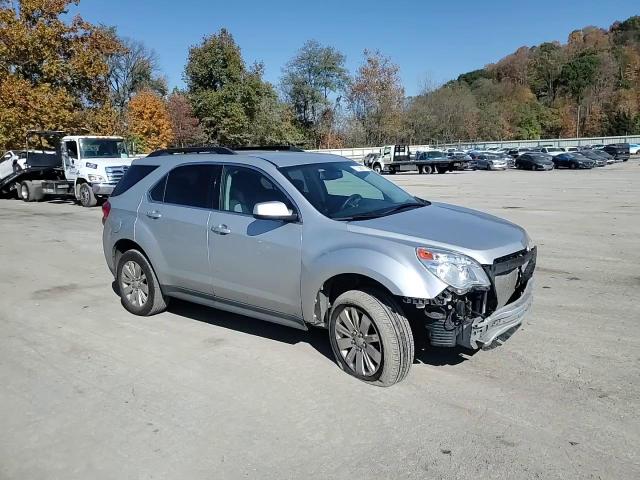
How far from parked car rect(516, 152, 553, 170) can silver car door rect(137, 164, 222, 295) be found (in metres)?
42.4

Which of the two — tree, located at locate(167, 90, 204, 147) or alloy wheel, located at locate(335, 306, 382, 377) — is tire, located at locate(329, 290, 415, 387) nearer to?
alloy wheel, located at locate(335, 306, 382, 377)

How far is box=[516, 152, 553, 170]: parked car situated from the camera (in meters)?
43.5

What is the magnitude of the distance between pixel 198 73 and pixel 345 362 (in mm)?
50875

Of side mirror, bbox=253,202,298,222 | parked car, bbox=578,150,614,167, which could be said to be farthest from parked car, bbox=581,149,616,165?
side mirror, bbox=253,202,298,222

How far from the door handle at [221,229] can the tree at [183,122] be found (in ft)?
158

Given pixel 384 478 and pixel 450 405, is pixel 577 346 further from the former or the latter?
pixel 384 478

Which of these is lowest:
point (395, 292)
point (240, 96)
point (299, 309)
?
point (299, 309)

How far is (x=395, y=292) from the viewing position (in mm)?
3990

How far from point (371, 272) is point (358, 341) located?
614 mm

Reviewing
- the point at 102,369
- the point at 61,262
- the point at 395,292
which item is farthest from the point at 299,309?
the point at 61,262

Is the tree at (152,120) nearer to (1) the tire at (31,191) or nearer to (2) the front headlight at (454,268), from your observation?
(1) the tire at (31,191)

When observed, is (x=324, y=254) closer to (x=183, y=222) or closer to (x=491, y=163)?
(x=183, y=222)

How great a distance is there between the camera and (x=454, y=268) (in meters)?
3.97

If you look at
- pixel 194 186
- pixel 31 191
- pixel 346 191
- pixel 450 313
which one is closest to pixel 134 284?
pixel 194 186
